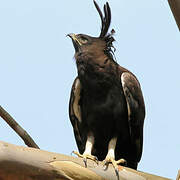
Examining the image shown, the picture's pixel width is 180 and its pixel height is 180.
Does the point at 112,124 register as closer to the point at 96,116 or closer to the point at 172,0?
the point at 96,116

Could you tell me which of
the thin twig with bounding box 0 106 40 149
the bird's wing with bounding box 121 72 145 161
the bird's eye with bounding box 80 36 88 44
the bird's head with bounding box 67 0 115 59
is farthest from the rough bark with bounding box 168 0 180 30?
the bird's eye with bounding box 80 36 88 44

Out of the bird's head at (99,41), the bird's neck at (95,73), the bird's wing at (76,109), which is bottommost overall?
the bird's wing at (76,109)

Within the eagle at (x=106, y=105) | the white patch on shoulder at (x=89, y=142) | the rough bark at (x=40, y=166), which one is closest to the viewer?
the rough bark at (x=40, y=166)

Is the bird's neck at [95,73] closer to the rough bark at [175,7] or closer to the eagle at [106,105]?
the eagle at [106,105]

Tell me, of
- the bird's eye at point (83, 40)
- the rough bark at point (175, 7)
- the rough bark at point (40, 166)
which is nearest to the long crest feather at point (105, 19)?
the bird's eye at point (83, 40)

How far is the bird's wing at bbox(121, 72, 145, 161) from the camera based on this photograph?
5.92m

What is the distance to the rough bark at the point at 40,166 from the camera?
3514 millimetres

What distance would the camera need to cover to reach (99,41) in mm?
6258

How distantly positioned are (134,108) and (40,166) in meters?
2.49

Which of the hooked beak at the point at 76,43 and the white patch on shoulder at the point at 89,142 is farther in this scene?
the hooked beak at the point at 76,43

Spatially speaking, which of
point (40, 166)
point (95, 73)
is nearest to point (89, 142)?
point (95, 73)

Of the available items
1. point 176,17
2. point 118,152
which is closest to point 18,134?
point 118,152

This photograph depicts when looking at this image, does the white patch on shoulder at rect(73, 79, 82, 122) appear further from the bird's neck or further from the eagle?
the bird's neck

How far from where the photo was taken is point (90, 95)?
19.6 feet
